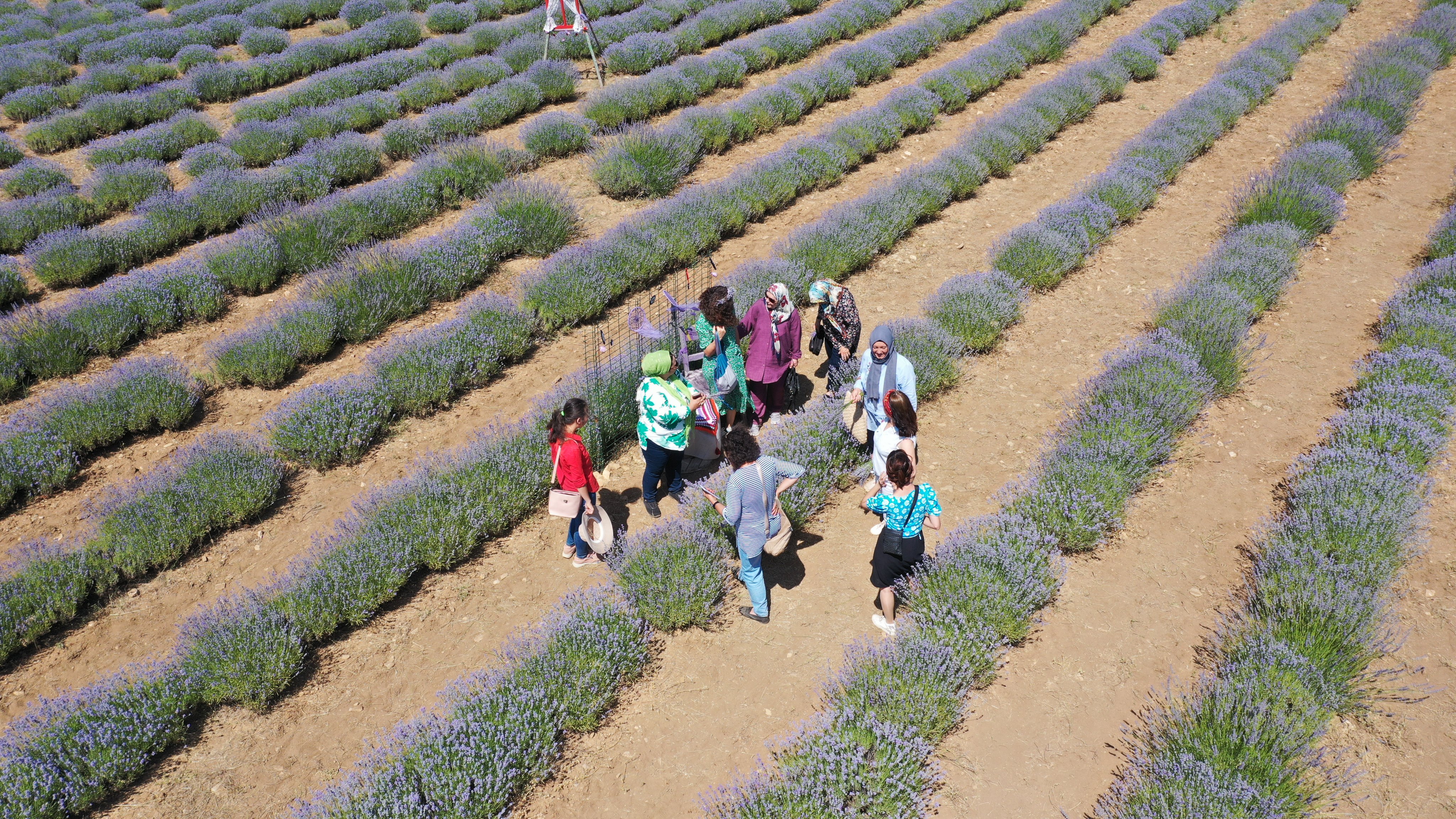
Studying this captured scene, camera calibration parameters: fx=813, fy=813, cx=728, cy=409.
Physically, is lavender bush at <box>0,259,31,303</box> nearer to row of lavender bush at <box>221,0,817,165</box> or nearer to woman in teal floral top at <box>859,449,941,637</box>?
row of lavender bush at <box>221,0,817,165</box>

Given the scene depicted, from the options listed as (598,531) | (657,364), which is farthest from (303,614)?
(657,364)

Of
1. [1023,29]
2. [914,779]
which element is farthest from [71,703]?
[1023,29]

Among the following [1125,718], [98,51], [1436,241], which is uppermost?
[98,51]

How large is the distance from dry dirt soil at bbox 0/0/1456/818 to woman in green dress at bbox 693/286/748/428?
107 cm

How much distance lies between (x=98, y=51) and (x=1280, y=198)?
20138mm

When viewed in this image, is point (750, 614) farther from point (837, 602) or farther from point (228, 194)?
point (228, 194)

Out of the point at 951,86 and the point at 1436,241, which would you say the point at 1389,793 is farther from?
the point at 951,86

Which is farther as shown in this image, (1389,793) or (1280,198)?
(1280,198)

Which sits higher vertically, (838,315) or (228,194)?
(228,194)

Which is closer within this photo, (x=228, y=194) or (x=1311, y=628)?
(x=1311, y=628)

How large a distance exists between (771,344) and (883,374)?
3.63ft

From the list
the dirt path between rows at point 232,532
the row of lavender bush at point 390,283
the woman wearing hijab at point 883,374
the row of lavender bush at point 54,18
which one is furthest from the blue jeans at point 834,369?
the row of lavender bush at point 54,18

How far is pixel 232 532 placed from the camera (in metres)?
6.29

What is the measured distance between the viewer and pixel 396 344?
7863mm
